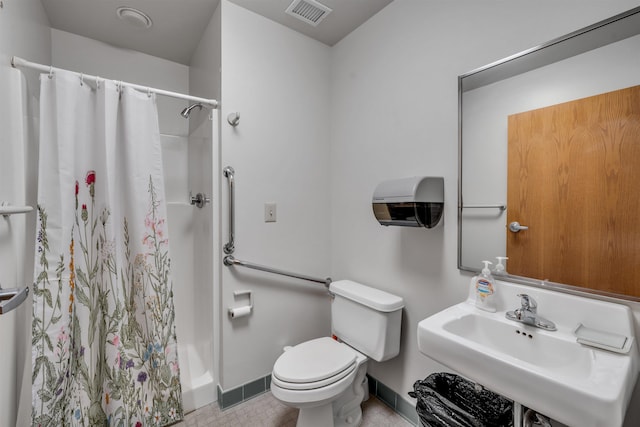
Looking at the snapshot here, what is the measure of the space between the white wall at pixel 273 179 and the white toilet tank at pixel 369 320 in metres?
0.37

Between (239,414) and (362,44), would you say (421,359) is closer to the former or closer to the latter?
(239,414)

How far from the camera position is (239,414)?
1603 mm

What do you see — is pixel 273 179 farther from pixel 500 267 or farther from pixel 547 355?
pixel 547 355

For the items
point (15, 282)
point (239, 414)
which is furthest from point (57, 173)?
point (239, 414)

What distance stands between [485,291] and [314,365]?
882mm

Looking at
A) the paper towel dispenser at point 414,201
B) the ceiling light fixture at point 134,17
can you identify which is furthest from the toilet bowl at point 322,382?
the ceiling light fixture at point 134,17

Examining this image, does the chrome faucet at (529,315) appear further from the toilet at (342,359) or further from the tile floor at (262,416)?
the tile floor at (262,416)

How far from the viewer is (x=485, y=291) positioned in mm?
1175

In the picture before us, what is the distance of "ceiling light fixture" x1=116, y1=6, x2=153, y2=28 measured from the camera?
1.69m

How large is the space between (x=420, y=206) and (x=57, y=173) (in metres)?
1.67

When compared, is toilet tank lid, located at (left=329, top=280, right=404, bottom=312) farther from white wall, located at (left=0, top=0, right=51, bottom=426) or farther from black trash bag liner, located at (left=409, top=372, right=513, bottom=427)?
white wall, located at (left=0, top=0, right=51, bottom=426)

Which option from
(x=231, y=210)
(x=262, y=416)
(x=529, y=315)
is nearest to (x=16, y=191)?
(x=231, y=210)

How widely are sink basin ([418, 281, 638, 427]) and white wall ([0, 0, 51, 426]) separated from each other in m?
1.59

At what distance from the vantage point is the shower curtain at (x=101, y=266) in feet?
3.97
